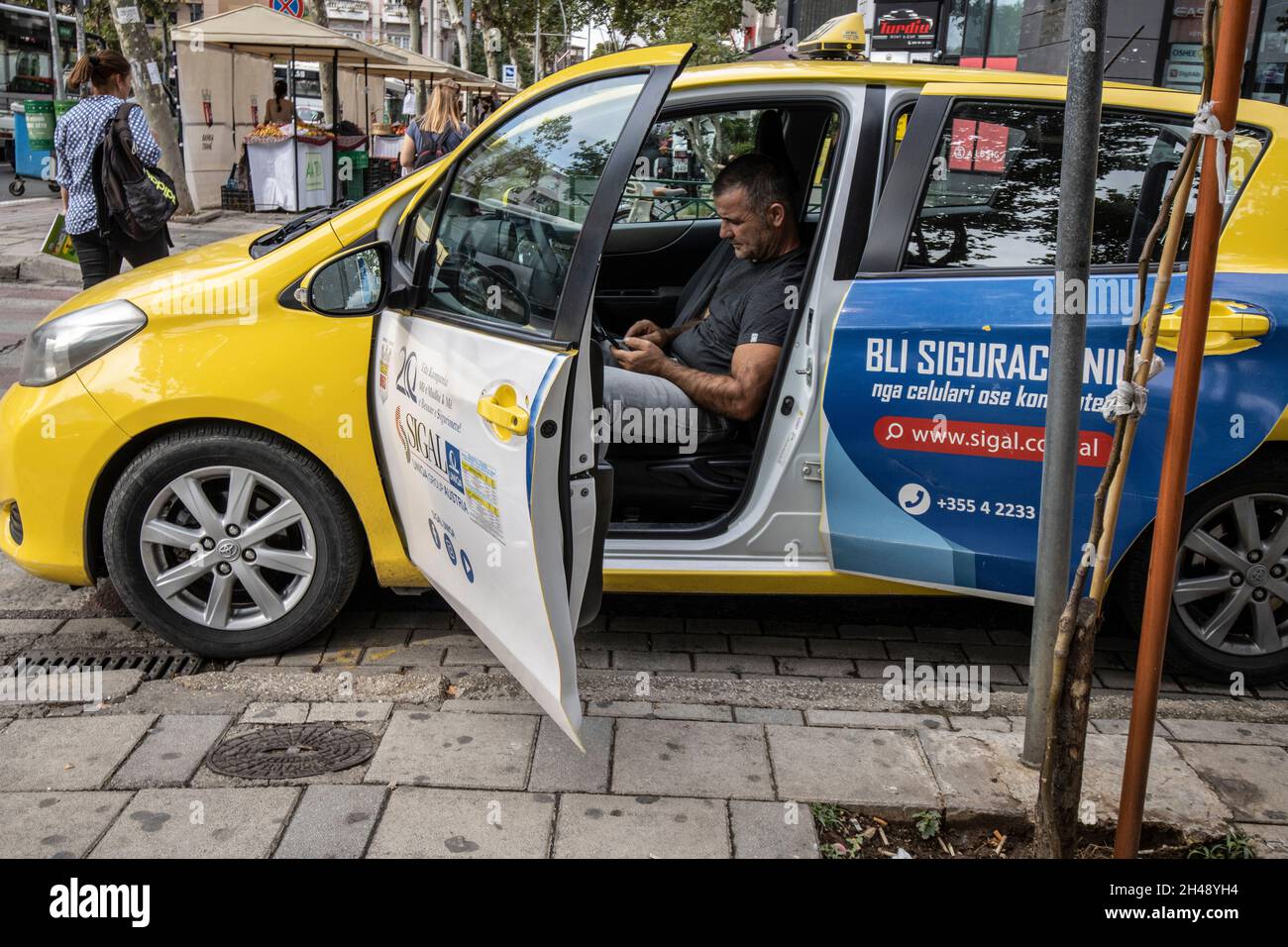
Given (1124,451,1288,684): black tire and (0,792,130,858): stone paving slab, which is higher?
(1124,451,1288,684): black tire

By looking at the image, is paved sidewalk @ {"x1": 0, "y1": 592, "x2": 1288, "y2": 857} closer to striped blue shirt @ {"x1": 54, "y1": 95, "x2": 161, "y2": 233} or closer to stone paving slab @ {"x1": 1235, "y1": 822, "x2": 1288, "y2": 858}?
stone paving slab @ {"x1": 1235, "y1": 822, "x2": 1288, "y2": 858}

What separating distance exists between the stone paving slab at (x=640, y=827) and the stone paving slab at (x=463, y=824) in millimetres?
57

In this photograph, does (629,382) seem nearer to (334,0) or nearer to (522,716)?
(522,716)

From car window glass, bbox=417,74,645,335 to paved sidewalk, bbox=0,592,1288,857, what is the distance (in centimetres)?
117

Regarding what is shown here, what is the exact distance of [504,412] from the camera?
2.76 meters

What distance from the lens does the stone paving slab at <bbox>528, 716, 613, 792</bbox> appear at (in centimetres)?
308

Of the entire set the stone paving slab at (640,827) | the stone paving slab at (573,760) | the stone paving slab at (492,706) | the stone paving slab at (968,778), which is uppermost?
the stone paving slab at (968,778)

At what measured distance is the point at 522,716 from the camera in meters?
3.45

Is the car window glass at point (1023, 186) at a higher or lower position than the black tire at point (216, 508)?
higher

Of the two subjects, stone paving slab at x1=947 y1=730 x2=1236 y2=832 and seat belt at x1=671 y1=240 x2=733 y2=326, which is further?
seat belt at x1=671 y1=240 x2=733 y2=326

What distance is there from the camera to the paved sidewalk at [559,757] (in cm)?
286

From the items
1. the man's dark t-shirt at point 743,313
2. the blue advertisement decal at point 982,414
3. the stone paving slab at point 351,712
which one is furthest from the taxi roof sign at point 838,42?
the stone paving slab at point 351,712

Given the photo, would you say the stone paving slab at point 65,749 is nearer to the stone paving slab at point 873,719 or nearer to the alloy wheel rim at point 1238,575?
the stone paving slab at point 873,719

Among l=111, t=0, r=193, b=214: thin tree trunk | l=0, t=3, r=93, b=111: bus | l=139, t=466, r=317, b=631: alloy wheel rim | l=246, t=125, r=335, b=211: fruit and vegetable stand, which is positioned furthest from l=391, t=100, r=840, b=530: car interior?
l=0, t=3, r=93, b=111: bus
